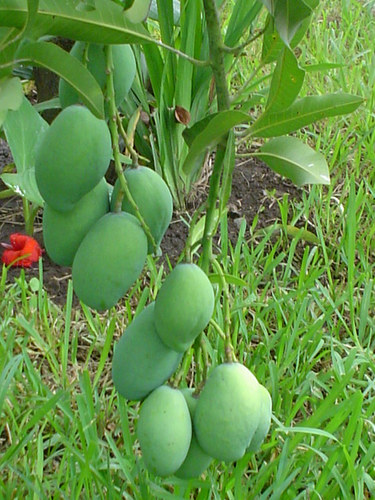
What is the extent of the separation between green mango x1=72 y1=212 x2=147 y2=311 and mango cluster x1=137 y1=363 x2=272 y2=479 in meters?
0.09

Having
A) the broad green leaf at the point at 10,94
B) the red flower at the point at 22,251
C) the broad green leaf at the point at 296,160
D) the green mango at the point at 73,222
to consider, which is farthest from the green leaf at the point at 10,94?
the red flower at the point at 22,251

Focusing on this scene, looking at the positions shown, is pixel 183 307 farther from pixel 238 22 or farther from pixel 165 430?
pixel 238 22

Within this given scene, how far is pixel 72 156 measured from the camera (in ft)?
1.71

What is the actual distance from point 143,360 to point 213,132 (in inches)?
7.0

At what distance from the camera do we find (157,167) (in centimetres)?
179

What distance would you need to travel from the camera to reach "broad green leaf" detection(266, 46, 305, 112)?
19.7 inches

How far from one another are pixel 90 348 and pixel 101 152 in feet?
2.83

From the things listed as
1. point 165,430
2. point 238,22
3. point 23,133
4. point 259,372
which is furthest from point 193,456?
point 238,22

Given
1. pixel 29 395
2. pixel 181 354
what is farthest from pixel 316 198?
pixel 181 354

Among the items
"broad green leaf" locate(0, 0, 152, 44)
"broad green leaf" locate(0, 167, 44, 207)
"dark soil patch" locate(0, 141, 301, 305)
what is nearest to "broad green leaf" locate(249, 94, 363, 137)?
"broad green leaf" locate(0, 0, 152, 44)

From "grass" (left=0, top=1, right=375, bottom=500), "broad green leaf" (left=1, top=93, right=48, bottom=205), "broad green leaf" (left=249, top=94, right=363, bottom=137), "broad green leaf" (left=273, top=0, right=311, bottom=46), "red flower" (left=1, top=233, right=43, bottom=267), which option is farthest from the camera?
"red flower" (left=1, top=233, right=43, bottom=267)

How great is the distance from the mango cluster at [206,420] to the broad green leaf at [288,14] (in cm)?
24

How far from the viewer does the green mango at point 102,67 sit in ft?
1.80

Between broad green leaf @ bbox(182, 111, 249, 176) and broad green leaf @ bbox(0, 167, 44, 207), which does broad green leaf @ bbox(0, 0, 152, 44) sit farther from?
broad green leaf @ bbox(0, 167, 44, 207)
